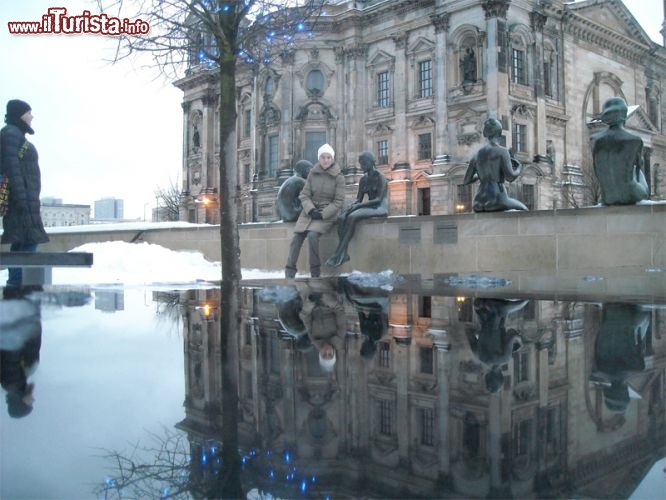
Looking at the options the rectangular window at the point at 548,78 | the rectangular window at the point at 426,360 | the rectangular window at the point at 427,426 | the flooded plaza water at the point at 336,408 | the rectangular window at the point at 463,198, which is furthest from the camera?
the rectangular window at the point at 548,78

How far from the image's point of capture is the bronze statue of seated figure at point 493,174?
10.9m

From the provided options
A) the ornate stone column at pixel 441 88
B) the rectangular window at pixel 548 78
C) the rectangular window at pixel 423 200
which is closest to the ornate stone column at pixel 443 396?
the ornate stone column at pixel 441 88

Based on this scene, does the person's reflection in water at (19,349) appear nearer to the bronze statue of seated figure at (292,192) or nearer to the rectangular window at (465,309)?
the rectangular window at (465,309)

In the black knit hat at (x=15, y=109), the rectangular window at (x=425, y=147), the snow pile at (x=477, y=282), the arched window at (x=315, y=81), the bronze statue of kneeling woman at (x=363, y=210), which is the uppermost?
the arched window at (x=315, y=81)

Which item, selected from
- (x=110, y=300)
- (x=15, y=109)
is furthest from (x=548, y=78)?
(x=110, y=300)

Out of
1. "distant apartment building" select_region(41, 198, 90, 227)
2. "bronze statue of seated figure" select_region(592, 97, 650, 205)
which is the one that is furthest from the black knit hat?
"distant apartment building" select_region(41, 198, 90, 227)

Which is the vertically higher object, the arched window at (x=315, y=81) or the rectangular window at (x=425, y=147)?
the arched window at (x=315, y=81)

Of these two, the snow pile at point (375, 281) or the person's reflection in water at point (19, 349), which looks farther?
Answer: the snow pile at point (375, 281)

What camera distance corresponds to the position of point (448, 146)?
39406mm

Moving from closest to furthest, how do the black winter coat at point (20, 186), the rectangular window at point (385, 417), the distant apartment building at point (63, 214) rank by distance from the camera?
the rectangular window at point (385, 417), the black winter coat at point (20, 186), the distant apartment building at point (63, 214)

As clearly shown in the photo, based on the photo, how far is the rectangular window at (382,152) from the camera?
43375 mm

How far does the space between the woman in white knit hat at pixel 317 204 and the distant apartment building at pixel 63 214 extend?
11589 centimetres

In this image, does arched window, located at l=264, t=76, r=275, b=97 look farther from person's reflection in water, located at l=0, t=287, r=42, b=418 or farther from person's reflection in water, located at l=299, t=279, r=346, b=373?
person's reflection in water, located at l=0, t=287, r=42, b=418

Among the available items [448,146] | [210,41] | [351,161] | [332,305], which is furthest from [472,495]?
[351,161]
